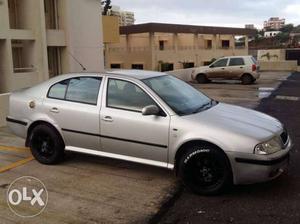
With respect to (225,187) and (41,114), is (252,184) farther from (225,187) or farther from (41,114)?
(41,114)

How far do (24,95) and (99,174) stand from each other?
200cm

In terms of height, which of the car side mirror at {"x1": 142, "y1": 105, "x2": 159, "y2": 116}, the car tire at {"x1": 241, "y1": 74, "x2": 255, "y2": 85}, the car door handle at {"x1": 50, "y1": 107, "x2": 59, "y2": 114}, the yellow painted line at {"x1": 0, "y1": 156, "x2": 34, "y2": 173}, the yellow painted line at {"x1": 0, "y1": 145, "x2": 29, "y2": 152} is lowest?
the car tire at {"x1": 241, "y1": 74, "x2": 255, "y2": 85}

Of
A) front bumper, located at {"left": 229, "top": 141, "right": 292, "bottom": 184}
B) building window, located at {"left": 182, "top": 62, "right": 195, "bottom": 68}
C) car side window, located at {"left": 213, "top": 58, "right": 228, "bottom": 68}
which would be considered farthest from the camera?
building window, located at {"left": 182, "top": 62, "right": 195, "bottom": 68}

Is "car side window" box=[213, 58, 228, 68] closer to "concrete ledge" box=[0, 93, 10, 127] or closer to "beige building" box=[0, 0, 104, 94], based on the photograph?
"beige building" box=[0, 0, 104, 94]

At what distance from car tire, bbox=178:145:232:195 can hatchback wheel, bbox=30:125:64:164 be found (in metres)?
2.15

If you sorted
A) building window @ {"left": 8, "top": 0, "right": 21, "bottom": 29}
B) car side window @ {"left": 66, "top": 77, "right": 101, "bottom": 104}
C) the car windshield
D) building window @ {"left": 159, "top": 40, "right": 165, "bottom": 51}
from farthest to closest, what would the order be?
building window @ {"left": 159, "top": 40, "right": 165, "bottom": 51} < building window @ {"left": 8, "top": 0, "right": 21, "bottom": 29} < car side window @ {"left": 66, "top": 77, "right": 101, "bottom": 104} < the car windshield

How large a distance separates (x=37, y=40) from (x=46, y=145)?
355 inches

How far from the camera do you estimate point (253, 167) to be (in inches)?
204

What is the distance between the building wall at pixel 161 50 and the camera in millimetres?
44375

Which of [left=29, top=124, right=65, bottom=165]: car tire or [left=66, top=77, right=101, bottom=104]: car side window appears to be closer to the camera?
[left=66, top=77, right=101, bottom=104]: car side window

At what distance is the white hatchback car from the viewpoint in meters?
23.0

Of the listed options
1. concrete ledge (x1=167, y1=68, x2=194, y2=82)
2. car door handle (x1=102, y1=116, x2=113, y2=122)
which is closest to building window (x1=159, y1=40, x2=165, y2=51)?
concrete ledge (x1=167, y1=68, x2=194, y2=82)

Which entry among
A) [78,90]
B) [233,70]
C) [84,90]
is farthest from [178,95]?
[233,70]

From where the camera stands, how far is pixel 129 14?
2869 inches
